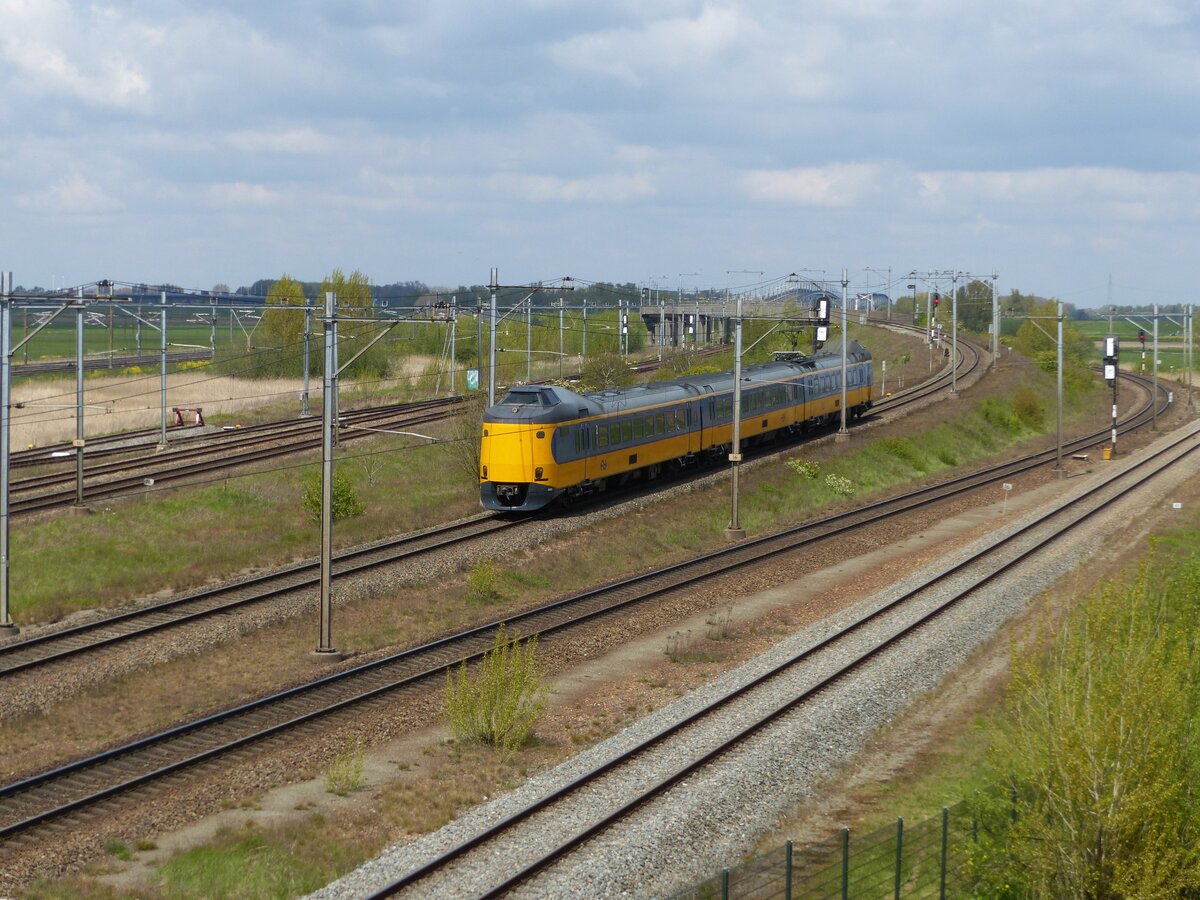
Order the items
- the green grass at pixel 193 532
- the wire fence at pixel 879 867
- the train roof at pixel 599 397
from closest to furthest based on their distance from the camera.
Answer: the wire fence at pixel 879 867, the green grass at pixel 193 532, the train roof at pixel 599 397

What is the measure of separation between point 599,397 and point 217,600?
15.4 metres

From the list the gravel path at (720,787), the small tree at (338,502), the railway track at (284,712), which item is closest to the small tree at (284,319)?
the small tree at (338,502)

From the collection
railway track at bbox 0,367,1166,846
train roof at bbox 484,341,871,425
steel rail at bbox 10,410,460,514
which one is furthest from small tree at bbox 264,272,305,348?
railway track at bbox 0,367,1166,846

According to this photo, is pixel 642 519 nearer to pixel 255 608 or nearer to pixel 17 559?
pixel 255 608

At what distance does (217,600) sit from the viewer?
97.9 feet

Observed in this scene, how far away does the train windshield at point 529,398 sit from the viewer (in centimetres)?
3822

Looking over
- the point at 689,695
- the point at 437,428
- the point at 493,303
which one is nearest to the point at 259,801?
the point at 689,695

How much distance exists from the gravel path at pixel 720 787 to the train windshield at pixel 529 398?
39.4 feet

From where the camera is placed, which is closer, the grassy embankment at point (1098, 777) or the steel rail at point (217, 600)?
the grassy embankment at point (1098, 777)

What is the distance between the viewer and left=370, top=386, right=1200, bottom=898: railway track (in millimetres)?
15344

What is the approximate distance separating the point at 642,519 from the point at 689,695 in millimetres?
17165

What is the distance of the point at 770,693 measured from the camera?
23.2 metres

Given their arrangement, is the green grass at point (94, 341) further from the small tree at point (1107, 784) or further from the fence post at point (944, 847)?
the small tree at point (1107, 784)

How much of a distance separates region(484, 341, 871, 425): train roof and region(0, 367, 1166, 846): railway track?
238 inches
